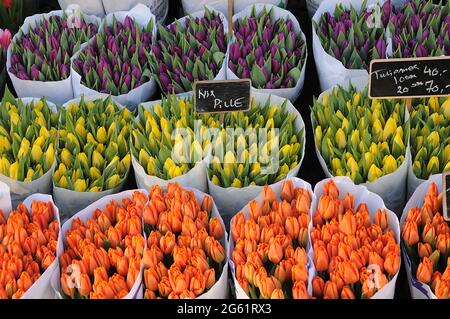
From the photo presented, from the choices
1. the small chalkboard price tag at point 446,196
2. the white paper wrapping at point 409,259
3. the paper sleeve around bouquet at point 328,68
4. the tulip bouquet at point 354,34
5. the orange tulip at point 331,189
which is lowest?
the white paper wrapping at point 409,259

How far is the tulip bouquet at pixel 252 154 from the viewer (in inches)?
69.4

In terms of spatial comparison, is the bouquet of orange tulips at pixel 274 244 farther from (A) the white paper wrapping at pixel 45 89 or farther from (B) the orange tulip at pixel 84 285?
(A) the white paper wrapping at pixel 45 89

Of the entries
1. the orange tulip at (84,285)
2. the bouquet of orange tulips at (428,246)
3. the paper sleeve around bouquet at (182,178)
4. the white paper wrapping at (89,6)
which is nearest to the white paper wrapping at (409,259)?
the bouquet of orange tulips at (428,246)

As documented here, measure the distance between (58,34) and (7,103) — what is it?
431 millimetres

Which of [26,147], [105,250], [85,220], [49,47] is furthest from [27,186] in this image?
[49,47]

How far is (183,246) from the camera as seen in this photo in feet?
4.97

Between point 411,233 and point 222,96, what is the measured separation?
624 millimetres

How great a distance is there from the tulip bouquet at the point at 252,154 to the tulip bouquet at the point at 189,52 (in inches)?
10.9

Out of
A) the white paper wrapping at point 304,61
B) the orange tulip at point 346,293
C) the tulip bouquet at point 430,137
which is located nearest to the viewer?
the orange tulip at point 346,293

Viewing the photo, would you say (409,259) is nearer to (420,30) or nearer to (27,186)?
(420,30)

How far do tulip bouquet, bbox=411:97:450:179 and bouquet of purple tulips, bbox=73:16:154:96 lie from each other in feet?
2.92

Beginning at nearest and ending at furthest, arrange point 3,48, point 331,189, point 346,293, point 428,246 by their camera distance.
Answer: point 346,293, point 428,246, point 331,189, point 3,48

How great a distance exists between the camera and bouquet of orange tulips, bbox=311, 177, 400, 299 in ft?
4.60
